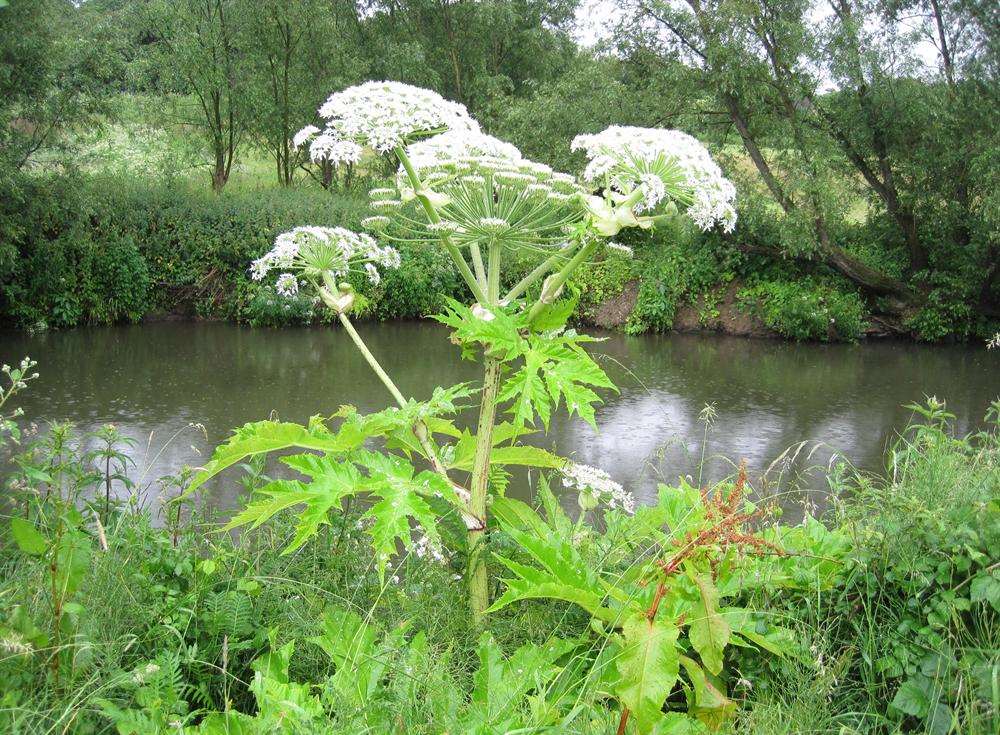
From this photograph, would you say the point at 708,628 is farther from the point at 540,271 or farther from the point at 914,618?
the point at 540,271

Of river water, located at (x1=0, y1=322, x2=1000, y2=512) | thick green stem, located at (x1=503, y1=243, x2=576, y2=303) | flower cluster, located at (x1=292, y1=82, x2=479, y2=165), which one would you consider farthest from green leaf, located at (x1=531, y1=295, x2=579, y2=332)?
river water, located at (x1=0, y1=322, x2=1000, y2=512)

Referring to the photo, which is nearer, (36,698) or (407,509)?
(36,698)

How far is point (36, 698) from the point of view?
189cm

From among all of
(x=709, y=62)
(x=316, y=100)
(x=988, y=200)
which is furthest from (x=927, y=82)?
(x=316, y=100)

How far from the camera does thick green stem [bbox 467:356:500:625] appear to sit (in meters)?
2.48

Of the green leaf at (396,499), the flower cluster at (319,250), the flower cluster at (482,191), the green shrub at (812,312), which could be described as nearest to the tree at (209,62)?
the green shrub at (812,312)

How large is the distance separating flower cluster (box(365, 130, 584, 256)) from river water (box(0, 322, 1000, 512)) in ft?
11.9

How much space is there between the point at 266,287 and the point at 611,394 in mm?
7441

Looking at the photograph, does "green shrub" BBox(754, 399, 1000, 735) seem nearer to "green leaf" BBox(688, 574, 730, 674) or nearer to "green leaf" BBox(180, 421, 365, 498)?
"green leaf" BBox(688, 574, 730, 674)

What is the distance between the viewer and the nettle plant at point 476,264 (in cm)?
222

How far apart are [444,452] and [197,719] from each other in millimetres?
975

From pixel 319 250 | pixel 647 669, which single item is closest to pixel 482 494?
pixel 647 669

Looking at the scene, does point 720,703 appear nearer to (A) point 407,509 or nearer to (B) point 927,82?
(A) point 407,509

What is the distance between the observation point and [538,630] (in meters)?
2.40
